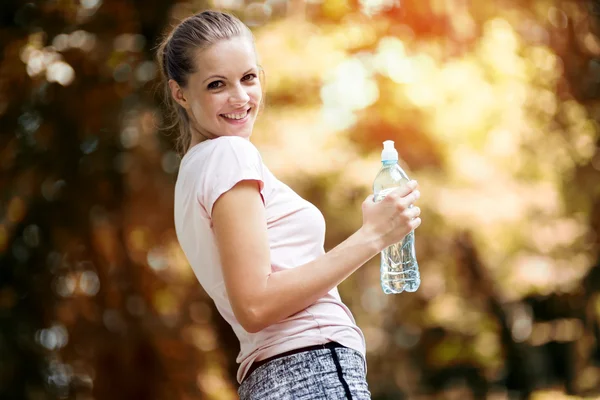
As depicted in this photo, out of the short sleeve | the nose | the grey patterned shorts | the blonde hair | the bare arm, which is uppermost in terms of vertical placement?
the blonde hair

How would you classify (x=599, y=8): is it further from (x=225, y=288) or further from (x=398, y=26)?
(x=225, y=288)

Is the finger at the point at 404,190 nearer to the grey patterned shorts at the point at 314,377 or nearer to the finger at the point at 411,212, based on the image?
the finger at the point at 411,212

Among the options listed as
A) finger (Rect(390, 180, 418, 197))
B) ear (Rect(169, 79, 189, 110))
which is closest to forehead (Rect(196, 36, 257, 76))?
ear (Rect(169, 79, 189, 110))

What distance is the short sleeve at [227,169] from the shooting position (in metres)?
1.53

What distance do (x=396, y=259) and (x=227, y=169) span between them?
905 mm

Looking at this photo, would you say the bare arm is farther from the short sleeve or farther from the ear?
the ear

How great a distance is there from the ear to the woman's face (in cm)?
4

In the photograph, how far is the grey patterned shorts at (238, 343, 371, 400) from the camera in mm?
1561

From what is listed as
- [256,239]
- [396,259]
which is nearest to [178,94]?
[256,239]

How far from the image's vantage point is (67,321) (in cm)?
639

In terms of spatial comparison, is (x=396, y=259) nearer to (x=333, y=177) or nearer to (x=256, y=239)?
(x=256, y=239)

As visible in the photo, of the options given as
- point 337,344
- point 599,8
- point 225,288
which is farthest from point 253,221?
point 599,8

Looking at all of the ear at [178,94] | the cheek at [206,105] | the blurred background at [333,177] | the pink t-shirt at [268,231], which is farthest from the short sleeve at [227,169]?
the blurred background at [333,177]

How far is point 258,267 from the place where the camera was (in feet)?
4.95
